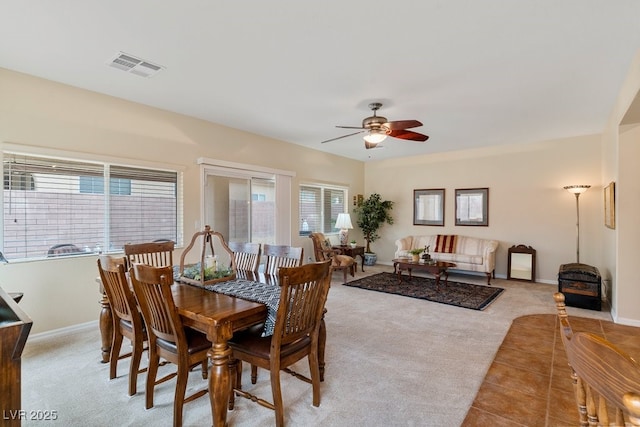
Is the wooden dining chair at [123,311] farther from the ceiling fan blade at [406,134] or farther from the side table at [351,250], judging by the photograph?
the side table at [351,250]

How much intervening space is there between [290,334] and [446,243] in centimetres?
567

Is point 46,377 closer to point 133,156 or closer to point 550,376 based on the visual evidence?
point 133,156

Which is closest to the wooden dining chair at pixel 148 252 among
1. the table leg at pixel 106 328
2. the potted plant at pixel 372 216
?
the table leg at pixel 106 328

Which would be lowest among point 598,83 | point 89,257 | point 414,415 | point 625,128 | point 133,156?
point 414,415

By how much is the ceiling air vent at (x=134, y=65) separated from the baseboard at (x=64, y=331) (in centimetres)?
283

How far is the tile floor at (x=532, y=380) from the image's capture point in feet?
6.78

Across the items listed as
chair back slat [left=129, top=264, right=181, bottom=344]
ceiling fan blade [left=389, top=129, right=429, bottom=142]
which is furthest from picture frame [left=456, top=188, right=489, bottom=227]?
chair back slat [left=129, top=264, right=181, bottom=344]

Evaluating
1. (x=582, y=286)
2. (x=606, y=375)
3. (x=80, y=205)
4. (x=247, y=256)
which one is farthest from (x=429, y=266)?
(x=80, y=205)

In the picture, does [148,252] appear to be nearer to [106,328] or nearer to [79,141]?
[106,328]

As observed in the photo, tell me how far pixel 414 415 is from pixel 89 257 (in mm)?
3754

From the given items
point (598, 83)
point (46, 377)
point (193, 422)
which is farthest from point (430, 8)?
point (46, 377)

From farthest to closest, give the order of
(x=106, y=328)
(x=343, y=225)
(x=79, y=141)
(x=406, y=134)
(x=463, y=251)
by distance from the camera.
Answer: (x=343, y=225), (x=463, y=251), (x=406, y=134), (x=79, y=141), (x=106, y=328)

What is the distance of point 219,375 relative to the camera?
1.76m

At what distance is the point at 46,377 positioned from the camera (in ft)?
8.33
